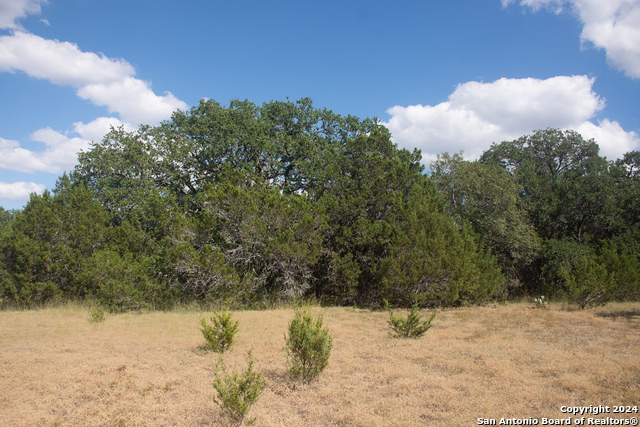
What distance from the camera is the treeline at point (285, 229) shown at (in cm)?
1212

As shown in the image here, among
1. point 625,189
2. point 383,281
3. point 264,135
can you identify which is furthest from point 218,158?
point 625,189

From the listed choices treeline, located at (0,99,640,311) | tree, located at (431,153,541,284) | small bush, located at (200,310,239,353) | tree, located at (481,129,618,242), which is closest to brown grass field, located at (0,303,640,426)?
small bush, located at (200,310,239,353)

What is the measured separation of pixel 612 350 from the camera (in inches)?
259

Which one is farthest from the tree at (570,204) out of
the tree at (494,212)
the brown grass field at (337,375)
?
the brown grass field at (337,375)

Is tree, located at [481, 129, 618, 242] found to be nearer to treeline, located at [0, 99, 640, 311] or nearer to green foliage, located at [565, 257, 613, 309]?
treeline, located at [0, 99, 640, 311]

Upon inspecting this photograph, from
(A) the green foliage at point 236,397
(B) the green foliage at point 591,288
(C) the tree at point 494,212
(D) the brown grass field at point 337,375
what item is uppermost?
(C) the tree at point 494,212

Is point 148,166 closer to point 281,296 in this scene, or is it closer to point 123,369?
point 281,296

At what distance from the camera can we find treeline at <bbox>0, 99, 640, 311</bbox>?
12117 mm

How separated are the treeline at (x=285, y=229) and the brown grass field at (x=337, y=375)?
3.18 meters

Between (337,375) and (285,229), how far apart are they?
7.60m

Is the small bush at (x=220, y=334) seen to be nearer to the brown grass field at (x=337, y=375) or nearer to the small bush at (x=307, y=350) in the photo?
the brown grass field at (x=337, y=375)

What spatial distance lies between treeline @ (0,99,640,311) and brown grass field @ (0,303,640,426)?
318cm

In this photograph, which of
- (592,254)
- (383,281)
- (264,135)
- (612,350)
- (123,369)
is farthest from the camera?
(264,135)

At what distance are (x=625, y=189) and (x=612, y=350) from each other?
1621cm
